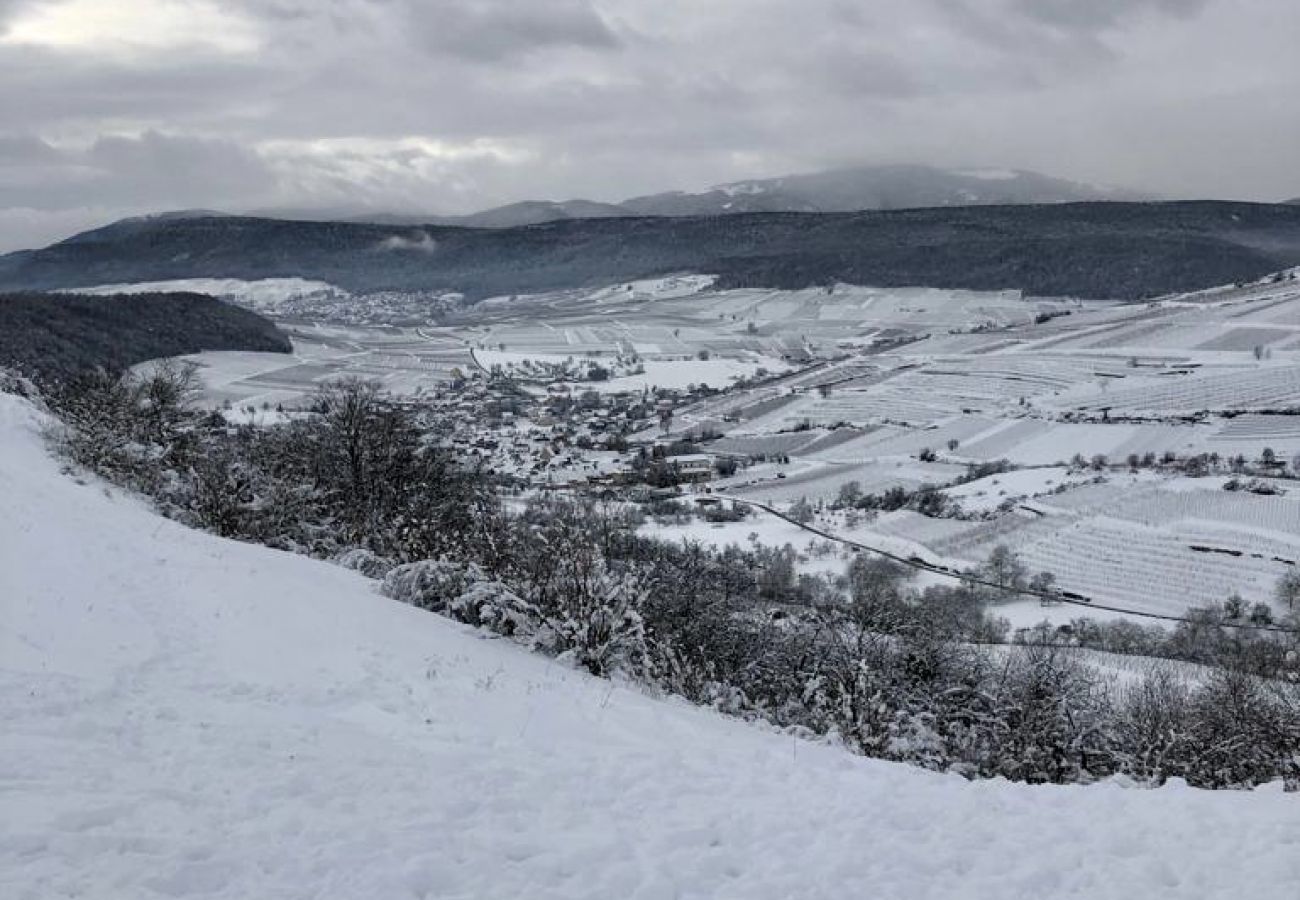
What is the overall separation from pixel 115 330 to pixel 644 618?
4444 inches

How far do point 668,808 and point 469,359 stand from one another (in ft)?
472

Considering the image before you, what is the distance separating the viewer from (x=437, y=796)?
7938 millimetres

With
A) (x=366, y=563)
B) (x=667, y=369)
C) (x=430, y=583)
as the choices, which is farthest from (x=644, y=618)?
(x=667, y=369)

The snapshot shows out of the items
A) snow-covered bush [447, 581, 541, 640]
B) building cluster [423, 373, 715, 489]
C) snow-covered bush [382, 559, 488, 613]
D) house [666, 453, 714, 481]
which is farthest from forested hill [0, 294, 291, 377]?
snow-covered bush [447, 581, 541, 640]

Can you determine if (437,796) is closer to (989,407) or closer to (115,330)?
(989,407)

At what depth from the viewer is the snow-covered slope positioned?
21.7ft

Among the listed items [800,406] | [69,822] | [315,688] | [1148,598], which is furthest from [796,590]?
[800,406]

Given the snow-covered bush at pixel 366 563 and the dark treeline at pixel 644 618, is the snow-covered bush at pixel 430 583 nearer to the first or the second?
the dark treeline at pixel 644 618

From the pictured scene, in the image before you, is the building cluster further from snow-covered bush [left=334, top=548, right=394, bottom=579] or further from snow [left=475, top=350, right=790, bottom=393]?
snow-covered bush [left=334, top=548, right=394, bottom=579]

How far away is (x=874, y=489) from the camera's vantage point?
220ft

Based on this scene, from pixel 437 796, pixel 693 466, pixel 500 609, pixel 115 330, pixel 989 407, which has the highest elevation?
pixel 115 330

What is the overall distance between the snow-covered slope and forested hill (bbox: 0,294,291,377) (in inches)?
2258

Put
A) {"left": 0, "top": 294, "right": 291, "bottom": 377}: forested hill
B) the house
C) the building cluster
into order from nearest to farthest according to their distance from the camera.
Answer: the house, the building cluster, {"left": 0, "top": 294, "right": 291, "bottom": 377}: forested hill

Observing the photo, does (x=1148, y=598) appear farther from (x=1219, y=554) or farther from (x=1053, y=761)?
(x=1053, y=761)
